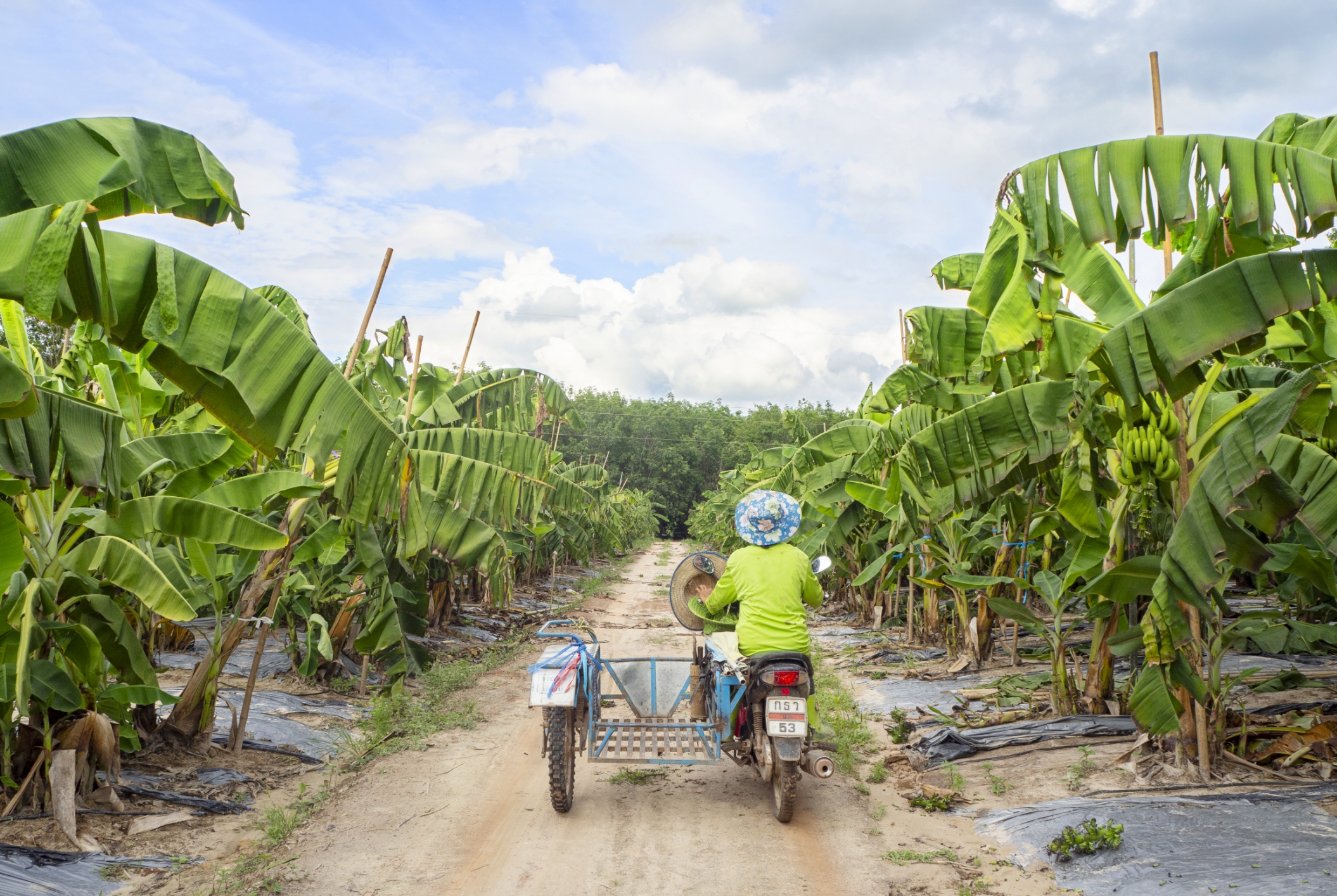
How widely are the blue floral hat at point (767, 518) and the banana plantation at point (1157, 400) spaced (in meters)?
1.04

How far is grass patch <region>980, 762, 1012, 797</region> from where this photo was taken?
6.15 m

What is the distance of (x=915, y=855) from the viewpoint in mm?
5129

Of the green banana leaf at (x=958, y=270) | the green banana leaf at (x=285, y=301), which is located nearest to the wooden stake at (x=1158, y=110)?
the green banana leaf at (x=958, y=270)

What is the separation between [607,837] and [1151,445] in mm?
4275

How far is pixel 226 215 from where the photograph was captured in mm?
4727

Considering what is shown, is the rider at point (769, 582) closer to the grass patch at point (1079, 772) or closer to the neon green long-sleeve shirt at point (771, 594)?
the neon green long-sleeve shirt at point (771, 594)

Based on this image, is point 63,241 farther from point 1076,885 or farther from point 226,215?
point 1076,885

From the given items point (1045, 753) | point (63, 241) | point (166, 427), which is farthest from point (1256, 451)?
point (166, 427)

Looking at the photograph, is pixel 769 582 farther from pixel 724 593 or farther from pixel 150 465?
pixel 150 465

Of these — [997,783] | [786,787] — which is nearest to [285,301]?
[786,787]

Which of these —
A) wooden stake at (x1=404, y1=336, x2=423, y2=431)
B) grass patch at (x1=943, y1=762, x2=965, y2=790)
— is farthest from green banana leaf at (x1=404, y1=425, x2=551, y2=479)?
grass patch at (x1=943, y1=762, x2=965, y2=790)

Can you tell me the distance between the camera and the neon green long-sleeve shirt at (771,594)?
5840mm

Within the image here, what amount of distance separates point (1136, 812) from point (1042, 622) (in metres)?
2.93

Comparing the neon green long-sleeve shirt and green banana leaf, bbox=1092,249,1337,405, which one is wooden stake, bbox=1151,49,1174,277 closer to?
green banana leaf, bbox=1092,249,1337,405
